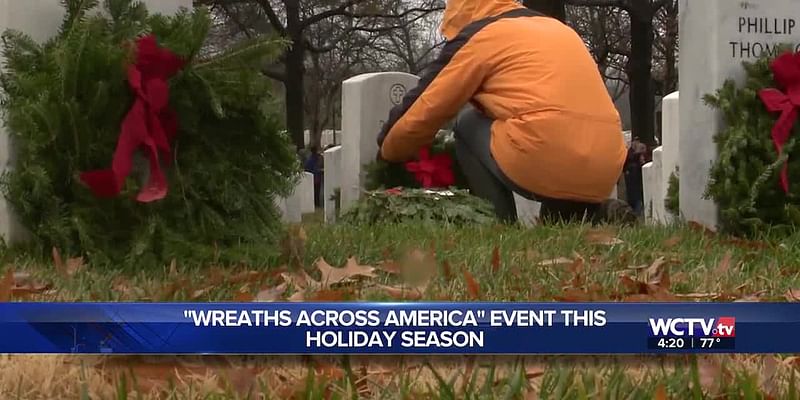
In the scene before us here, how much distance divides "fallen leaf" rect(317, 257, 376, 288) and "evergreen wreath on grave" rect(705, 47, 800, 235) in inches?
77.1

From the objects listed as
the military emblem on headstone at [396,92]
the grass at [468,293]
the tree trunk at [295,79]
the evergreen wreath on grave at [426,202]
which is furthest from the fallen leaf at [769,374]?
the tree trunk at [295,79]

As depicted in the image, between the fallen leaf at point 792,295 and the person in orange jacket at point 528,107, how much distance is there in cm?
216

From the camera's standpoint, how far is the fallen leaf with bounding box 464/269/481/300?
2462mm

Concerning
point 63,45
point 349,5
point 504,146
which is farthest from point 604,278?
point 349,5

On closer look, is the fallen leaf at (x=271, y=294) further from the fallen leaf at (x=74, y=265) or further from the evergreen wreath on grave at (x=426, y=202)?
the evergreen wreath on grave at (x=426, y=202)

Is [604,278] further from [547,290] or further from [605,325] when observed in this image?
[605,325]

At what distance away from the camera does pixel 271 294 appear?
96.5 inches

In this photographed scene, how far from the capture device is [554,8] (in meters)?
11.0

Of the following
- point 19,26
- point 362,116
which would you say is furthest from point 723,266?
point 362,116

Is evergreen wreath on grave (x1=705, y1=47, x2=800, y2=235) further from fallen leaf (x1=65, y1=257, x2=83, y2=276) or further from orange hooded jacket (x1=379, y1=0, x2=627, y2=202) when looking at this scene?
fallen leaf (x1=65, y1=257, x2=83, y2=276)

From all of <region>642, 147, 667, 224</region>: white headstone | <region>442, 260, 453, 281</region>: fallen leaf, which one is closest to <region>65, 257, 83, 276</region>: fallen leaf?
<region>442, 260, 453, 281</region>: fallen leaf

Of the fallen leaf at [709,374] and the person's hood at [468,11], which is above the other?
the person's hood at [468,11]

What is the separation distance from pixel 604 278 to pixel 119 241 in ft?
4.70

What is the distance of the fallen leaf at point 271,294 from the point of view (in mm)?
2405
